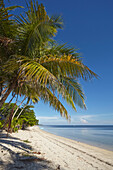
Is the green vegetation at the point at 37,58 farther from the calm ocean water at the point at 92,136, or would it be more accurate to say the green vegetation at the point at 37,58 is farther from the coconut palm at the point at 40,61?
the calm ocean water at the point at 92,136

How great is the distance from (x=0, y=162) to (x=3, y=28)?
3964mm

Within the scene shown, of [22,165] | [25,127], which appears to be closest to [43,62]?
[22,165]

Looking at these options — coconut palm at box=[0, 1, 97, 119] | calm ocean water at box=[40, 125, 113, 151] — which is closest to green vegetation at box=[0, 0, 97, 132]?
coconut palm at box=[0, 1, 97, 119]

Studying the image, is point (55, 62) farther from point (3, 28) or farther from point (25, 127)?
point (25, 127)

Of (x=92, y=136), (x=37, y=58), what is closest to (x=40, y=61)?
(x=37, y=58)

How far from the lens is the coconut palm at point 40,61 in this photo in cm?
351

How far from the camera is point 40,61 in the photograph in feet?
13.4

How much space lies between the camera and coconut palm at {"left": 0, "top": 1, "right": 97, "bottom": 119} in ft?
11.5

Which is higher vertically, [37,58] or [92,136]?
[37,58]

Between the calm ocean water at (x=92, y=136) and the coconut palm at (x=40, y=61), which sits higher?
the coconut palm at (x=40, y=61)

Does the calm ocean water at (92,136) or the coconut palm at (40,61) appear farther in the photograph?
the calm ocean water at (92,136)

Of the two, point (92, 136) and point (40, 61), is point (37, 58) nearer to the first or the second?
point (40, 61)

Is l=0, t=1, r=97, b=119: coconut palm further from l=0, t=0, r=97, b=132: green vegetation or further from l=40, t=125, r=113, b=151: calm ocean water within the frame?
l=40, t=125, r=113, b=151: calm ocean water

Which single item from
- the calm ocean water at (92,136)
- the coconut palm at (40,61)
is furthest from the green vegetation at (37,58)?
the calm ocean water at (92,136)
